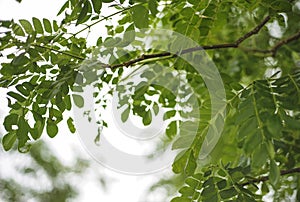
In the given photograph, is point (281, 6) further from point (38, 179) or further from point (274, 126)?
point (38, 179)

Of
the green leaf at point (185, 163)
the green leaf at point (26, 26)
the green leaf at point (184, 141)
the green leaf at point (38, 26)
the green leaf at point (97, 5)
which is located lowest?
the green leaf at point (185, 163)

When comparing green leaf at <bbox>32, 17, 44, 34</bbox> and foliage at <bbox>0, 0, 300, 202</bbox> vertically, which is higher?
green leaf at <bbox>32, 17, 44, 34</bbox>

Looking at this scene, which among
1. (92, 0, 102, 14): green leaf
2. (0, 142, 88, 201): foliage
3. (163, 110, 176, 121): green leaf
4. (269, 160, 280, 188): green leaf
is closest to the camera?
(269, 160, 280, 188): green leaf

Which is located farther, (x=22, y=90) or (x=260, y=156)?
(x=22, y=90)

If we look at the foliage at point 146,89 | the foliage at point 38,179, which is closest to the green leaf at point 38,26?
the foliage at point 146,89

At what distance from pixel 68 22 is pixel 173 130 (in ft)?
0.92

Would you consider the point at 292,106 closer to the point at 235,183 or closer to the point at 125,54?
the point at 235,183

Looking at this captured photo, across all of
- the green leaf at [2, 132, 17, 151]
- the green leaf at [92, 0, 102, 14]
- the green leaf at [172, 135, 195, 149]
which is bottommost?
the green leaf at [172, 135, 195, 149]

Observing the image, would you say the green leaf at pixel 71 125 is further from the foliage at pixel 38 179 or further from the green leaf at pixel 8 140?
the foliage at pixel 38 179

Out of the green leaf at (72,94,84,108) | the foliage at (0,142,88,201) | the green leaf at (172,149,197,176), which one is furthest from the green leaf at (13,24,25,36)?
the foliage at (0,142,88,201)

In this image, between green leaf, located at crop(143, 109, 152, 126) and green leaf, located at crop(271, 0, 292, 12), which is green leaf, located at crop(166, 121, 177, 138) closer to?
green leaf, located at crop(143, 109, 152, 126)

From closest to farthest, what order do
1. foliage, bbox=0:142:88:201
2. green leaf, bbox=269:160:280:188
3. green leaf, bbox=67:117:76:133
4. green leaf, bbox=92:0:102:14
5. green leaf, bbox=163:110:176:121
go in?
green leaf, bbox=269:160:280:188 < green leaf, bbox=92:0:102:14 < green leaf, bbox=67:117:76:133 < green leaf, bbox=163:110:176:121 < foliage, bbox=0:142:88:201

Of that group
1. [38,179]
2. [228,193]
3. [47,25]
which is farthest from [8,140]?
[38,179]

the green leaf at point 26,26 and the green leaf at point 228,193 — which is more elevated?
the green leaf at point 26,26
